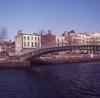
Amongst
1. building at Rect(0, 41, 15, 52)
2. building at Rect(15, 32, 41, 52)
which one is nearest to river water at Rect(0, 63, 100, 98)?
building at Rect(0, 41, 15, 52)

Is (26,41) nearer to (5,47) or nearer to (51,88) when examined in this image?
(5,47)

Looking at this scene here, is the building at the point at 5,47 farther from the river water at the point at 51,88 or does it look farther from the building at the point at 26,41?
the river water at the point at 51,88

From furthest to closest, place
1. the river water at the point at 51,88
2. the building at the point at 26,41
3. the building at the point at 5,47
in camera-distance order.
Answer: the building at the point at 26,41, the building at the point at 5,47, the river water at the point at 51,88

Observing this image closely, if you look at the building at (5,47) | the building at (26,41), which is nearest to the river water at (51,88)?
the building at (5,47)

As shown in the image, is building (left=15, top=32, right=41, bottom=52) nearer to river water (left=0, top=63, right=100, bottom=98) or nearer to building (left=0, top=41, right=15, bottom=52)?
building (left=0, top=41, right=15, bottom=52)

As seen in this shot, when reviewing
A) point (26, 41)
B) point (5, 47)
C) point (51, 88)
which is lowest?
point (51, 88)

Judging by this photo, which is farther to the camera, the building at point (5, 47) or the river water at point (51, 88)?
the building at point (5, 47)

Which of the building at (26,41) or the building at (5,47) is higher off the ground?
the building at (26,41)

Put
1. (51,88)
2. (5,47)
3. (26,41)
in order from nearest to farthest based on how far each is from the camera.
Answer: (51,88) → (26,41) → (5,47)

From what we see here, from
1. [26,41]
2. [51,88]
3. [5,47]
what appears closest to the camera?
[51,88]

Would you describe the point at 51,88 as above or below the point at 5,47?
below

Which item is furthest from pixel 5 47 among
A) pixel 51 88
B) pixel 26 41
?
pixel 51 88

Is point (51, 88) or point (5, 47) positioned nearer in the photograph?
point (51, 88)

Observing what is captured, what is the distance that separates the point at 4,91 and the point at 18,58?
1087 inches
